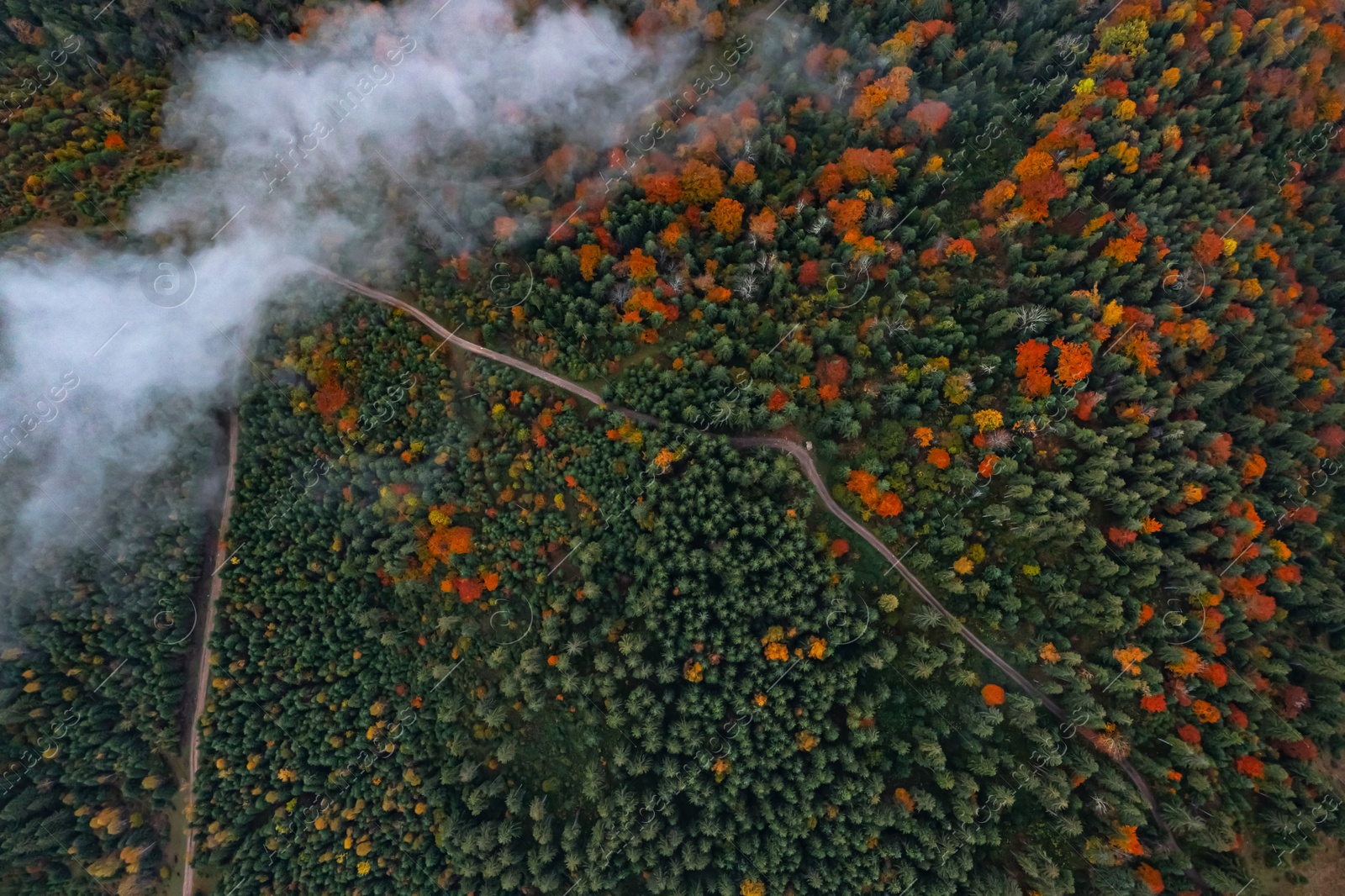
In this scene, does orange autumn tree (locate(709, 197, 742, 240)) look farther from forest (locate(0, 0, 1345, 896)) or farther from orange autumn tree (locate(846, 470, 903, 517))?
orange autumn tree (locate(846, 470, 903, 517))

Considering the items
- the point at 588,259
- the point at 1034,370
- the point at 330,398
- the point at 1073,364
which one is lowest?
the point at 1073,364

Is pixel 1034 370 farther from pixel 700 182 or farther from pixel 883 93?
pixel 700 182

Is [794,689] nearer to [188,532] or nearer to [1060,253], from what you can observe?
[1060,253]

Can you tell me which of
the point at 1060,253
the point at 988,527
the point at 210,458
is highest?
the point at 210,458

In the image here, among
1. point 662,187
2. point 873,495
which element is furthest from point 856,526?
point 662,187

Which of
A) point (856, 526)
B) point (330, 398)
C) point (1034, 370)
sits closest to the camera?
point (1034, 370)

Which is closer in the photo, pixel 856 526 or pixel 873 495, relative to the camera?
pixel 873 495

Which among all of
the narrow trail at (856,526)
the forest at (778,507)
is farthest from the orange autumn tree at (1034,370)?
the narrow trail at (856,526)

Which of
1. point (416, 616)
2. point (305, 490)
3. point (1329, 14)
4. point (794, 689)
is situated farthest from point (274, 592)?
point (1329, 14)
